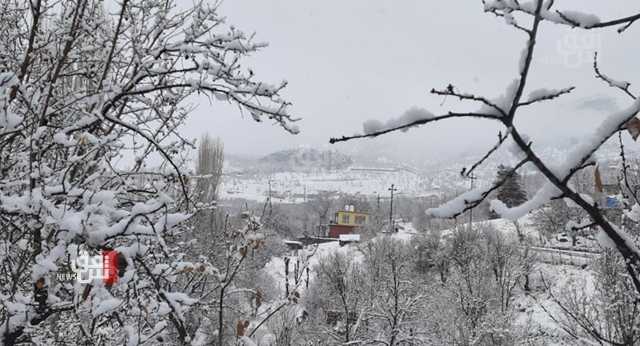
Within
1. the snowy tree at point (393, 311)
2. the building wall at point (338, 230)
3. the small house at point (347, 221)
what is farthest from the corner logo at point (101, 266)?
the building wall at point (338, 230)

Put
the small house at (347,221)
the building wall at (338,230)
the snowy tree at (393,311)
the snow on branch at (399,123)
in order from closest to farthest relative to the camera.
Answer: the snow on branch at (399,123)
the snowy tree at (393,311)
the building wall at (338,230)
the small house at (347,221)

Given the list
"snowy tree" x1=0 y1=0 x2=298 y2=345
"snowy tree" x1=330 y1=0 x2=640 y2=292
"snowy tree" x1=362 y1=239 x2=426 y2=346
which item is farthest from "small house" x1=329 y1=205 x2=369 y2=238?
"snowy tree" x1=330 y1=0 x2=640 y2=292

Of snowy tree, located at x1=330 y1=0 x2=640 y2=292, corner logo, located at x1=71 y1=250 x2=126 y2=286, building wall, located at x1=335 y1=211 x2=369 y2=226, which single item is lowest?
building wall, located at x1=335 y1=211 x2=369 y2=226

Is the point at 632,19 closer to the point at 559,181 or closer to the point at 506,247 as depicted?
the point at 559,181

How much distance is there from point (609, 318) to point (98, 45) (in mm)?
12774

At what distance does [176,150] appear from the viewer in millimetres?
2916

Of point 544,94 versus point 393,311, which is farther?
point 393,311

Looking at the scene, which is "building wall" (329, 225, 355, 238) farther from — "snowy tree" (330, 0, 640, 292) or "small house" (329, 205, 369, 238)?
"snowy tree" (330, 0, 640, 292)

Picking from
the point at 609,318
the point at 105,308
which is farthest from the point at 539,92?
the point at 609,318

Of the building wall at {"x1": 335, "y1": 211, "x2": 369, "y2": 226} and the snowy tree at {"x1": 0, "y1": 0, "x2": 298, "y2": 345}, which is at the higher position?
the snowy tree at {"x1": 0, "y1": 0, "x2": 298, "y2": 345}

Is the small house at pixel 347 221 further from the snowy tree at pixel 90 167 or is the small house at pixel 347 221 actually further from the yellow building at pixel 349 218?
the snowy tree at pixel 90 167

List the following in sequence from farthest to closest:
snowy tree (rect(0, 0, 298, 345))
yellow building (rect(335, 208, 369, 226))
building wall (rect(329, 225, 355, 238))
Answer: yellow building (rect(335, 208, 369, 226))
building wall (rect(329, 225, 355, 238))
snowy tree (rect(0, 0, 298, 345))

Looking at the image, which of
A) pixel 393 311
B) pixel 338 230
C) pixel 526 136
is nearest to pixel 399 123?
pixel 526 136

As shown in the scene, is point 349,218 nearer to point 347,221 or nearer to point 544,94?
point 347,221
